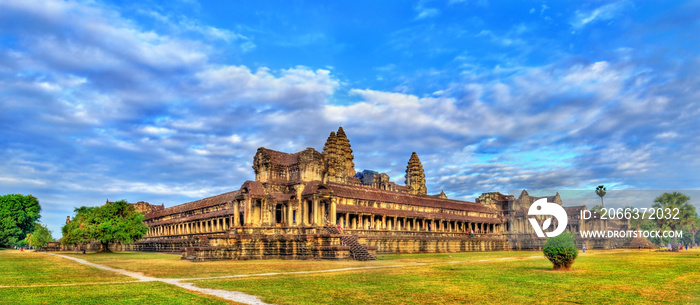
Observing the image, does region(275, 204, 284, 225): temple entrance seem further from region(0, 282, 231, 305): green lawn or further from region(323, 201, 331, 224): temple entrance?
region(0, 282, 231, 305): green lawn

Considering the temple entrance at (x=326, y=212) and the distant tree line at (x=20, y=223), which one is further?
the distant tree line at (x=20, y=223)

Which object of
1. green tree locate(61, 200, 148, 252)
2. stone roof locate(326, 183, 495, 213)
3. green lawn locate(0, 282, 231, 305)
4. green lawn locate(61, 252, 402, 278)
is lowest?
green lawn locate(61, 252, 402, 278)

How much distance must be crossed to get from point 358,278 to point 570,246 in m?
13.0

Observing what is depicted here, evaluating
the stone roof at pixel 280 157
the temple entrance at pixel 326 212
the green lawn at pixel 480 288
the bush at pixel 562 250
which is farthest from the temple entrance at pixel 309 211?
the green lawn at pixel 480 288

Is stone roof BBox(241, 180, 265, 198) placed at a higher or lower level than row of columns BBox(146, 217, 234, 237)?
higher

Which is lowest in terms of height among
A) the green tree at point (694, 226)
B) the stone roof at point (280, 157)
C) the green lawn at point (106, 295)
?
the green tree at point (694, 226)

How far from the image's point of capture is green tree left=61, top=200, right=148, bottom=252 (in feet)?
225

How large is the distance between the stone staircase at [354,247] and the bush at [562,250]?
2107 cm

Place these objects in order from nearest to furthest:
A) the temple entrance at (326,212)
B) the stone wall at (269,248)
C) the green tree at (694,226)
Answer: the stone wall at (269,248) < the temple entrance at (326,212) < the green tree at (694,226)

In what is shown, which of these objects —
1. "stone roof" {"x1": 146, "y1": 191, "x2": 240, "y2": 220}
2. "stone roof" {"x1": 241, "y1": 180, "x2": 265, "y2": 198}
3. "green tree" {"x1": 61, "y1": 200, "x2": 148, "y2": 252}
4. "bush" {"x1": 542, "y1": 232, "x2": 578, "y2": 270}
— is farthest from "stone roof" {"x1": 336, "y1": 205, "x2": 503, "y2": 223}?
"bush" {"x1": 542, "y1": 232, "x2": 578, "y2": 270}

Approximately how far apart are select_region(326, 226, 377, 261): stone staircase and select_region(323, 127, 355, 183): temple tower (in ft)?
155

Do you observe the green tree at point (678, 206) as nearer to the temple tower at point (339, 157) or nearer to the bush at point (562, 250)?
the temple tower at point (339, 157)

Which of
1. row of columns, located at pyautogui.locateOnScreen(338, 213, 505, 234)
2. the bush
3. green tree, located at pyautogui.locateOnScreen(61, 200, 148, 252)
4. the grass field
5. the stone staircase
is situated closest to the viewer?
the grass field

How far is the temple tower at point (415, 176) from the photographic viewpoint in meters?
130
